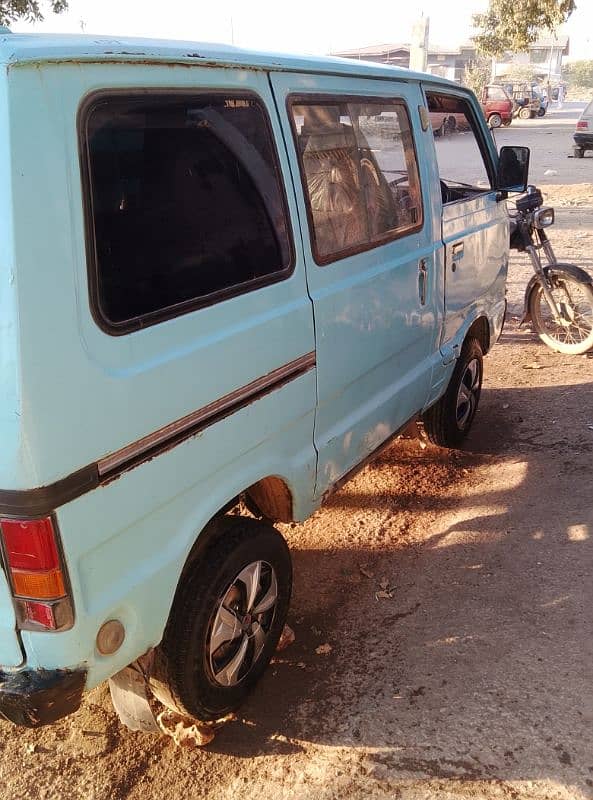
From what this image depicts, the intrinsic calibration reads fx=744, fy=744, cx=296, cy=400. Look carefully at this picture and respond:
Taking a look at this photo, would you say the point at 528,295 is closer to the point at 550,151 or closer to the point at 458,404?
the point at 458,404

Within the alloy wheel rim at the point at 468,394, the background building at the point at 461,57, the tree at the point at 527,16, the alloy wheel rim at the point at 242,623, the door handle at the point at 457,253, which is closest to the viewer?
the alloy wheel rim at the point at 242,623

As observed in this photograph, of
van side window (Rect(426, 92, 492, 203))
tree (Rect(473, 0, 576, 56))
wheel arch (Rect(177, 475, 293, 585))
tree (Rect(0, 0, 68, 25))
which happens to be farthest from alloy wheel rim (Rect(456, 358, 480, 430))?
tree (Rect(473, 0, 576, 56))

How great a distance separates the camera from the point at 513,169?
4.58 meters

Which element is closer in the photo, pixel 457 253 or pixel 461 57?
pixel 457 253

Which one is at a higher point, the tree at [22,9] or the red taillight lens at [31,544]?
the tree at [22,9]

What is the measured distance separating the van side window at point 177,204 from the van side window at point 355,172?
0.91ft

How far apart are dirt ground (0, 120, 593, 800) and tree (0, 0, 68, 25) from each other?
9965 millimetres

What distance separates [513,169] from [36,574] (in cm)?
387

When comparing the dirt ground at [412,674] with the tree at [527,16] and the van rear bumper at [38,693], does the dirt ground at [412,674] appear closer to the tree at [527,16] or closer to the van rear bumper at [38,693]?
the van rear bumper at [38,693]

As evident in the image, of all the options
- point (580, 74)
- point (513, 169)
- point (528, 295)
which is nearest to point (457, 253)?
point (513, 169)

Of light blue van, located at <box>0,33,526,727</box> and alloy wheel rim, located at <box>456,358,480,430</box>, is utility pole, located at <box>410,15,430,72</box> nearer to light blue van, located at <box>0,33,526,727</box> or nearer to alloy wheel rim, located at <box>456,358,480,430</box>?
alloy wheel rim, located at <box>456,358,480,430</box>

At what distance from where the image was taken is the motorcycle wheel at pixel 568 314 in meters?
6.18

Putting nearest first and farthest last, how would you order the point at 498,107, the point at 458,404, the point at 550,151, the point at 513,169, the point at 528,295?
the point at 513,169 < the point at 458,404 < the point at 528,295 < the point at 550,151 < the point at 498,107

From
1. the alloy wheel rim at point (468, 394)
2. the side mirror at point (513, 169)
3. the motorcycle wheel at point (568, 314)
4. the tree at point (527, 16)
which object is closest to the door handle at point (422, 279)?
the alloy wheel rim at point (468, 394)
